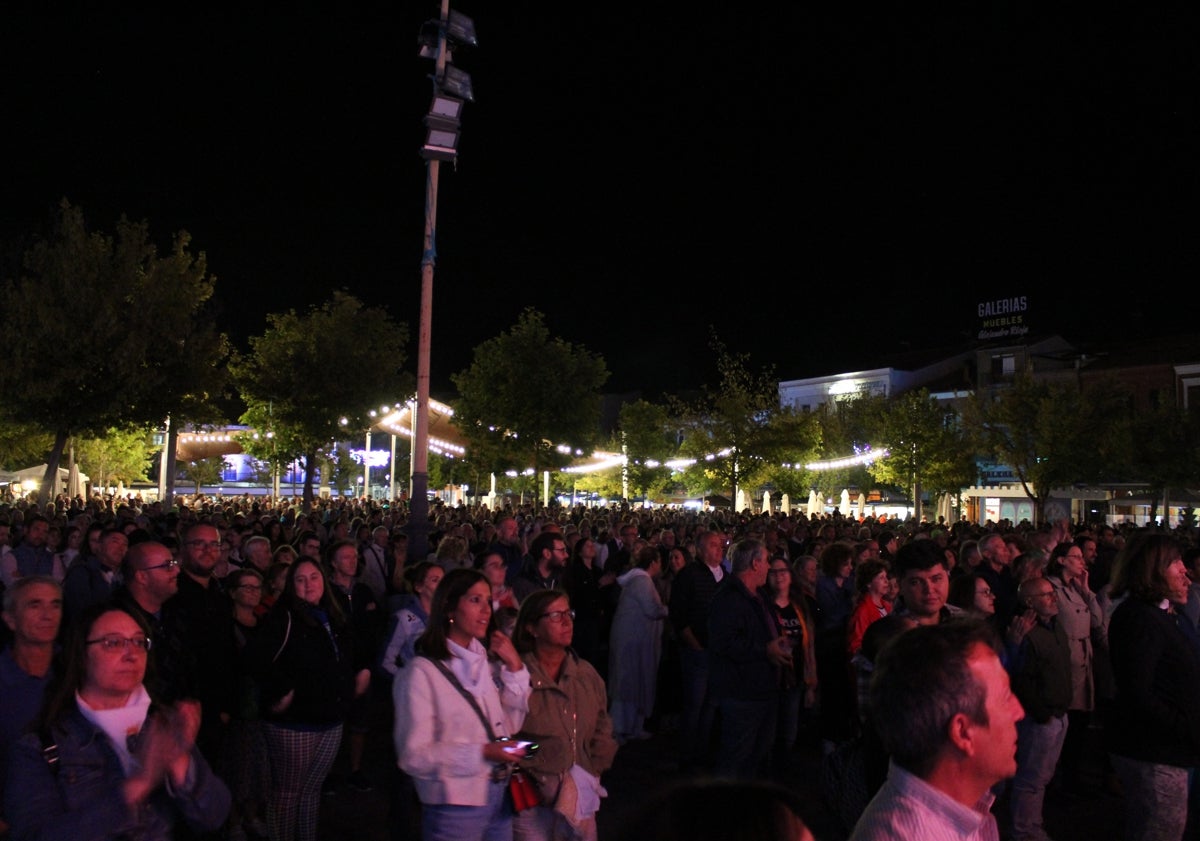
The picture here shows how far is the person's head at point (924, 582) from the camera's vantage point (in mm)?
4031

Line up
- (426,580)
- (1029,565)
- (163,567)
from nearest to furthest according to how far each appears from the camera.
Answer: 1. (163,567)
2. (426,580)
3. (1029,565)

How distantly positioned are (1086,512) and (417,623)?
130ft

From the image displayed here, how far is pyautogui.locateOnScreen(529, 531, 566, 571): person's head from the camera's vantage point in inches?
318

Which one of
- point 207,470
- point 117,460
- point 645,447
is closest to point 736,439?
point 645,447

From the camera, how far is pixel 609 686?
8383mm

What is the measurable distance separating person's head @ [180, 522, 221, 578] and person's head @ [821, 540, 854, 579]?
5.14 meters

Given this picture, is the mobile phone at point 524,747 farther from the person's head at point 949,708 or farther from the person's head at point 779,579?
the person's head at point 779,579

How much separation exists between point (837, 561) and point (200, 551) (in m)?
5.25

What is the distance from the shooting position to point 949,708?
195 centimetres

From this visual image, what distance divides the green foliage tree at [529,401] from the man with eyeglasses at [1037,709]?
89.7 feet

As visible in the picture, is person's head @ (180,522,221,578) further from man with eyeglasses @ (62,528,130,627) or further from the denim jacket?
the denim jacket

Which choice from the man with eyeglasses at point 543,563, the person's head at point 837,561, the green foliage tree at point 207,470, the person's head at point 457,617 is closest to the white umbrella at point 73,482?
the green foliage tree at point 207,470

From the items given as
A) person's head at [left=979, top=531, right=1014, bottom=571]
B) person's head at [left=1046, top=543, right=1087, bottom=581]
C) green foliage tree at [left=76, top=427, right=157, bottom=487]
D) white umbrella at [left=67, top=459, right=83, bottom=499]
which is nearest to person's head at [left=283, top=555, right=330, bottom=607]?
person's head at [left=1046, top=543, right=1087, bottom=581]

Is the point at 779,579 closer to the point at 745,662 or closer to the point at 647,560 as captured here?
the point at 745,662
